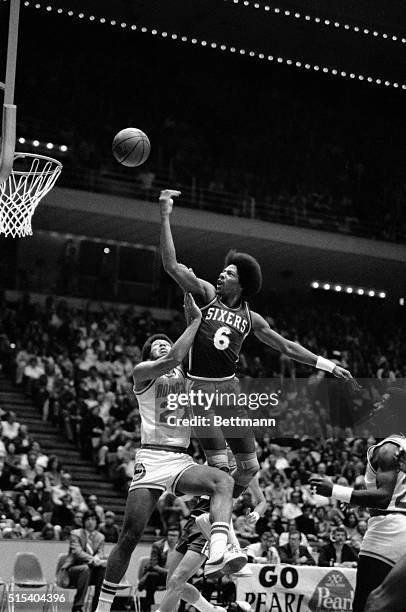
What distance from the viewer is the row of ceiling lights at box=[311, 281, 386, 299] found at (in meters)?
32.9

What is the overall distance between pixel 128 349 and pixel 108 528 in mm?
8663

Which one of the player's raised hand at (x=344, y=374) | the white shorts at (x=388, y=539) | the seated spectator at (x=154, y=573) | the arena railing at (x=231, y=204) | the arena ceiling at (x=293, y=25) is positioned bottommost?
the seated spectator at (x=154, y=573)

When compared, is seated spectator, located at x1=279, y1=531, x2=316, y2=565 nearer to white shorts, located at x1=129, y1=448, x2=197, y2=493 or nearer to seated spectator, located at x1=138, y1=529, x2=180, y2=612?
seated spectator, located at x1=138, y1=529, x2=180, y2=612

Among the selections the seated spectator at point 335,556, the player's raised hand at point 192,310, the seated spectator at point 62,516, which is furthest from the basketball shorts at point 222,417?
the seated spectator at point 62,516

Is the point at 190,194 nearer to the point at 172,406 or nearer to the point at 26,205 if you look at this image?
the point at 26,205

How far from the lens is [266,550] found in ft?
49.5

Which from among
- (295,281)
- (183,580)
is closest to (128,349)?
(295,281)

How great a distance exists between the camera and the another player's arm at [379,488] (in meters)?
7.45

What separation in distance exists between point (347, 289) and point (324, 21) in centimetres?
929

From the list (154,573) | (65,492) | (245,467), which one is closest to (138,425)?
(65,492)

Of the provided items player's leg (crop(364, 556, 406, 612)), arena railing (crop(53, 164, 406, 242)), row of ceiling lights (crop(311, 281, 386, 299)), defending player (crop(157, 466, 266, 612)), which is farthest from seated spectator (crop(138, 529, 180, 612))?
row of ceiling lights (crop(311, 281, 386, 299))

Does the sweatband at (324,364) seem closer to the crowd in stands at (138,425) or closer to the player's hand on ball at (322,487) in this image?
the player's hand on ball at (322,487)

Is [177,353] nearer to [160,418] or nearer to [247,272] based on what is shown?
[160,418]

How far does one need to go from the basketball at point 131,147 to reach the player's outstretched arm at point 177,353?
239 cm
